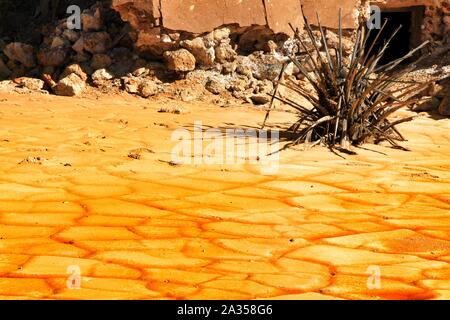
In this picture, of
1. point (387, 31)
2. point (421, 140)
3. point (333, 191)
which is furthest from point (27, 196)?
point (387, 31)

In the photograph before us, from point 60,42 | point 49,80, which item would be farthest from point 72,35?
point 49,80

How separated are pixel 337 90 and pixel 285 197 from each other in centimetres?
198

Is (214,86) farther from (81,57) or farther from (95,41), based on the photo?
(81,57)

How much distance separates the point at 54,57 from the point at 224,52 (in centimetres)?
188

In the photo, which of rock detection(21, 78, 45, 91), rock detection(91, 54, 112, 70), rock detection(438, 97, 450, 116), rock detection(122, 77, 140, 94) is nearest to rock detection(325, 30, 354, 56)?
rock detection(438, 97, 450, 116)

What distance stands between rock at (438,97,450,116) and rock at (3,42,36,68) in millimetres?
4546

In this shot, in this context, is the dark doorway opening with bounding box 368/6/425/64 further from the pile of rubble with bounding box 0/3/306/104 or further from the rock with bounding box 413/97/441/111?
the pile of rubble with bounding box 0/3/306/104

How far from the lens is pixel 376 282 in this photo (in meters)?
3.62

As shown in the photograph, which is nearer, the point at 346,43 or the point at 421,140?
the point at 421,140

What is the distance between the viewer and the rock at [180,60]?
9188 millimetres

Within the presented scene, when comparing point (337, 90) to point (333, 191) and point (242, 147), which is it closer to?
point (242, 147)

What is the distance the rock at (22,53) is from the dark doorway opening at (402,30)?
13.7 ft

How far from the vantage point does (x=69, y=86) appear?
29.7 feet

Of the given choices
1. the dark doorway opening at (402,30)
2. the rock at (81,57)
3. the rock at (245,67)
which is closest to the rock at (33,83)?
the rock at (81,57)
